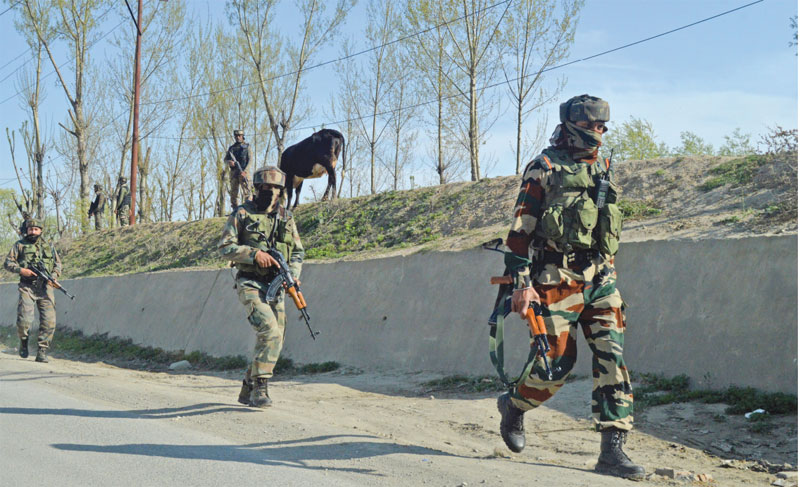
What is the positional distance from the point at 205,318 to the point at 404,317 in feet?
14.8

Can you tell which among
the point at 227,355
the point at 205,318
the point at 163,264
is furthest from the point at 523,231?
the point at 163,264

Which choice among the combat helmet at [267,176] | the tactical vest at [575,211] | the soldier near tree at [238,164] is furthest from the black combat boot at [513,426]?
the soldier near tree at [238,164]

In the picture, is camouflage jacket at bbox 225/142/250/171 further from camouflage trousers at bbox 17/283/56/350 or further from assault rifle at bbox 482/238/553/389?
assault rifle at bbox 482/238/553/389

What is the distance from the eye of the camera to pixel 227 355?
1173 cm

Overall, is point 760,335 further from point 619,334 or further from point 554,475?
point 554,475

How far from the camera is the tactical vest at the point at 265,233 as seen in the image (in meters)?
6.78

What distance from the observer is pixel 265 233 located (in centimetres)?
686

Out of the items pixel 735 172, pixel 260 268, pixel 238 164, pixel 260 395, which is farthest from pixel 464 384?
pixel 238 164

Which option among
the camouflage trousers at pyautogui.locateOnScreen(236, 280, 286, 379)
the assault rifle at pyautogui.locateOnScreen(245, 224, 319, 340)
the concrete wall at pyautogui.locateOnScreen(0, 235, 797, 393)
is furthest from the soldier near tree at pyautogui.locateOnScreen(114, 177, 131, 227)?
the camouflage trousers at pyautogui.locateOnScreen(236, 280, 286, 379)

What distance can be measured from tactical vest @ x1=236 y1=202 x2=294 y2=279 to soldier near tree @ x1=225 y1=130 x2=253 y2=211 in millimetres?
11051

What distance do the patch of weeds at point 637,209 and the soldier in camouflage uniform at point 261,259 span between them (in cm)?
507

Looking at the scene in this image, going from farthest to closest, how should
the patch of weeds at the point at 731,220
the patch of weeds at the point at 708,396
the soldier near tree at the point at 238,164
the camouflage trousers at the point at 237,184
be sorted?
the camouflage trousers at the point at 237,184, the soldier near tree at the point at 238,164, the patch of weeds at the point at 731,220, the patch of weeds at the point at 708,396

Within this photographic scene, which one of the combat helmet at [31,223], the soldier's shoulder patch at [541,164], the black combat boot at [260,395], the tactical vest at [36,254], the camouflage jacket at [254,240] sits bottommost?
the black combat boot at [260,395]

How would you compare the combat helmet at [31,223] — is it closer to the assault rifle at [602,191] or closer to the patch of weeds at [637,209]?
the patch of weeds at [637,209]
